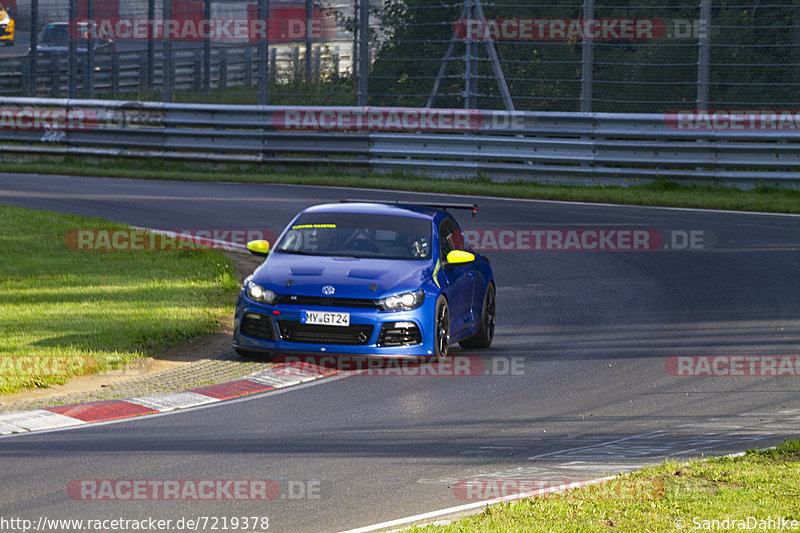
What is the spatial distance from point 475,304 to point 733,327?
2866mm

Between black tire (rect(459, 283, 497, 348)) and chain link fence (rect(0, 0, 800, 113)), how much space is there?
1169 cm

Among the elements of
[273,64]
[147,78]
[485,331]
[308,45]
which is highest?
[308,45]

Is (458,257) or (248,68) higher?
(248,68)

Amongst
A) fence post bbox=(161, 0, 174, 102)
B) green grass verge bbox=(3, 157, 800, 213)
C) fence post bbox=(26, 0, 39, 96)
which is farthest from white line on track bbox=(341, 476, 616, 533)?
fence post bbox=(26, 0, 39, 96)

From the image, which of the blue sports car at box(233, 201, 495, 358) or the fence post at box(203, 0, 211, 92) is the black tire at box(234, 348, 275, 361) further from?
the fence post at box(203, 0, 211, 92)

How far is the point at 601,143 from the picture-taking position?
76.5ft

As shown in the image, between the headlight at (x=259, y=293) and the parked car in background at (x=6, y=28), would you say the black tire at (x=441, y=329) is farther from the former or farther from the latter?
the parked car in background at (x=6, y=28)

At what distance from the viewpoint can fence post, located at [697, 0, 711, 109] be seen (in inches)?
883

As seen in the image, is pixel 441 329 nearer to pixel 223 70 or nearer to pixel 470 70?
pixel 470 70

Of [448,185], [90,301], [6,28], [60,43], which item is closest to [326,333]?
[90,301]

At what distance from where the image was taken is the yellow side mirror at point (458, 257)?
11633 millimetres

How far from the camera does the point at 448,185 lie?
23594 mm

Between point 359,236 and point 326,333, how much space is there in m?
1.45

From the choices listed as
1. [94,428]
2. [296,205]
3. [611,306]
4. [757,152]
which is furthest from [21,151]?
[94,428]
